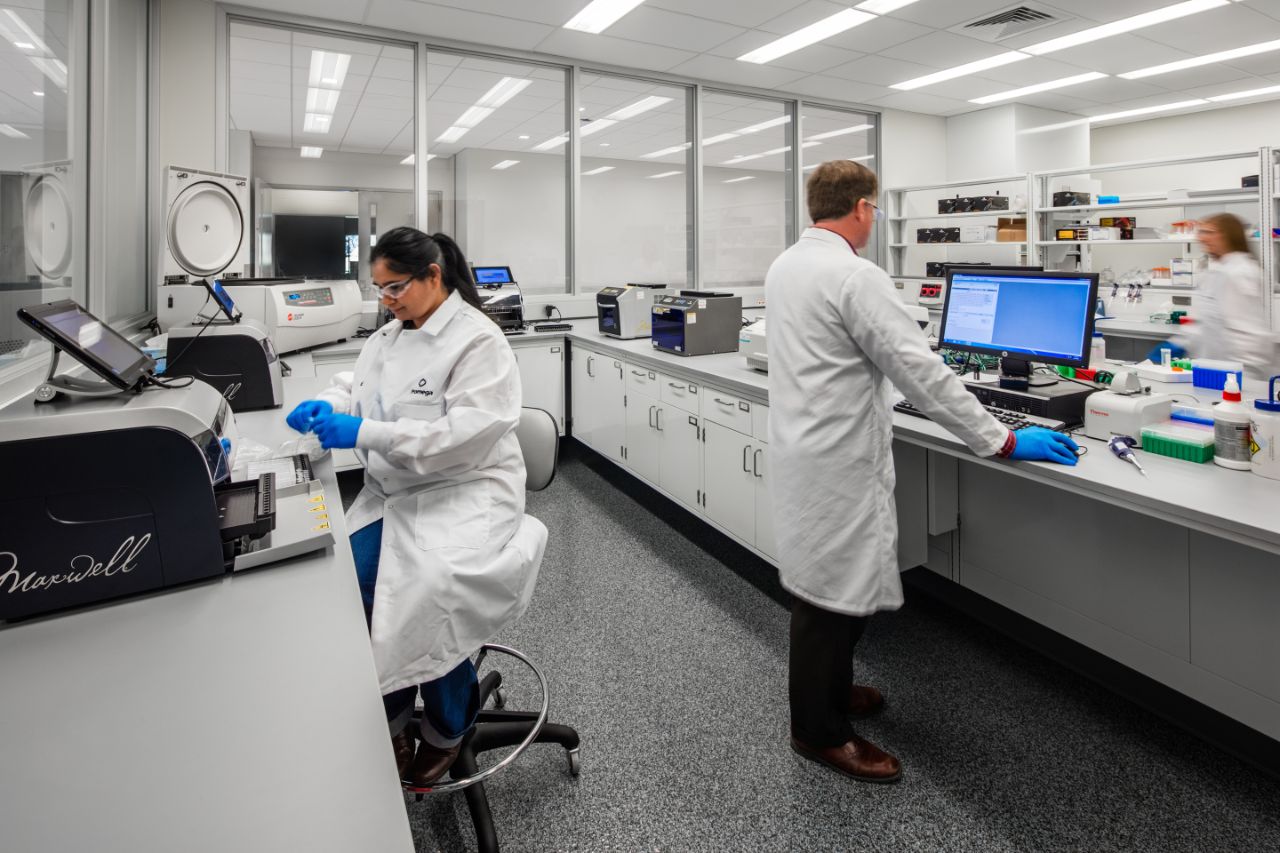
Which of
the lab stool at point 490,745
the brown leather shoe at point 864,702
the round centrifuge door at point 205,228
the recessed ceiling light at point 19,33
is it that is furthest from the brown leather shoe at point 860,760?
the round centrifuge door at point 205,228

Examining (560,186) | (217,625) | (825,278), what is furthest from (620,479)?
(217,625)

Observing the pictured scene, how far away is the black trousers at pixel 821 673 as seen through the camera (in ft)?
5.14

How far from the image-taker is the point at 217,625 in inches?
33.9

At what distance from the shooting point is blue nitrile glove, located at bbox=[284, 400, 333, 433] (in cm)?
139

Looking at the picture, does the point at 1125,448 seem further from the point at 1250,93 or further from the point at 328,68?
the point at 1250,93

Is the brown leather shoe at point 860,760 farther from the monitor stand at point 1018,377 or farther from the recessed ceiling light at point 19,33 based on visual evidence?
the recessed ceiling light at point 19,33

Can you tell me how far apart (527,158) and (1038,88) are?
13.1 feet

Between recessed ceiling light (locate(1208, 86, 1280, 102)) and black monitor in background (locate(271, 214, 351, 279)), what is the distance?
7.26 metres

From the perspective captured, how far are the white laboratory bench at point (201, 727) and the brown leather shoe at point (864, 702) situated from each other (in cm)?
134

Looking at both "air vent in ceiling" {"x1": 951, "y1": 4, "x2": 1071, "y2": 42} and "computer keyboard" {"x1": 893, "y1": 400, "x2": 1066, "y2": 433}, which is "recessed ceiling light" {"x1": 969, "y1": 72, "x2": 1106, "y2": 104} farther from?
"computer keyboard" {"x1": 893, "y1": 400, "x2": 1066, "y2": 433}

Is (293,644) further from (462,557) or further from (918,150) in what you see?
(918,150)

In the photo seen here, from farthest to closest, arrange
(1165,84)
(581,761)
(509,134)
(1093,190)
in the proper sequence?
(1093,190) < (1165,84) < (509,134) < (581,761)

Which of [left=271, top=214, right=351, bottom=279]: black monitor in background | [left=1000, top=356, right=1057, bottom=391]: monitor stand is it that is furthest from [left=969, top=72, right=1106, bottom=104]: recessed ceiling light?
[left=271, top=214, right=351, bottom=279]: black monitor in background

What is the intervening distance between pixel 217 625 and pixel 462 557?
47cm
